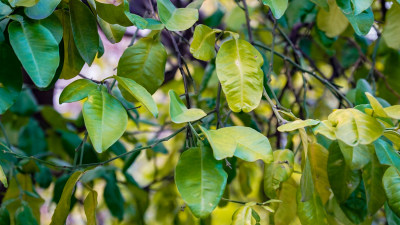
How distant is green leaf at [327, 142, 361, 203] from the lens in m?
0.62

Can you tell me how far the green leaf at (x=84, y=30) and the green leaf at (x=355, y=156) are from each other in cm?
36

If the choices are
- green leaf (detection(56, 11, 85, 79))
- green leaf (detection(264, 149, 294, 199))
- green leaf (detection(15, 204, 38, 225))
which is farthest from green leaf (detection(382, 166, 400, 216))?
green leaf (detection(15, 204, 38, 225))

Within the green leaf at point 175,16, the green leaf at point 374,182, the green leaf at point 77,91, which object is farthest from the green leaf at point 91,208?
the green leaf at point 374,182

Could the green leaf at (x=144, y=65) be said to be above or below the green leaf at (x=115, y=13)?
below

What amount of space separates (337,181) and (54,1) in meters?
0.44

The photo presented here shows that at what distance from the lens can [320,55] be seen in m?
1.61

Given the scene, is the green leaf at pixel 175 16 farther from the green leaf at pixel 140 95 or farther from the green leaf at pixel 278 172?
the green leaf at pixel 278 172

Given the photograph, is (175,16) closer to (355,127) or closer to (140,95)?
(140,95)

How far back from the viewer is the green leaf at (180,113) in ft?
1.69

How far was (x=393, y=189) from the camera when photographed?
535mm

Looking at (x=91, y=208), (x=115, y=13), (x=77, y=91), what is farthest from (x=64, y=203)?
(x=115, y=13)

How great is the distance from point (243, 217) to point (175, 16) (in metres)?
0.28

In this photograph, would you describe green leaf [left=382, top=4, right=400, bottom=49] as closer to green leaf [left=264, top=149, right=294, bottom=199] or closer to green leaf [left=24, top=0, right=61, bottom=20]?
green leaf [left=264, top=149, right=294, bottom=199]

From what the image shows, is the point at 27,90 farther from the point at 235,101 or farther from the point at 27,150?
the point at 235,101
